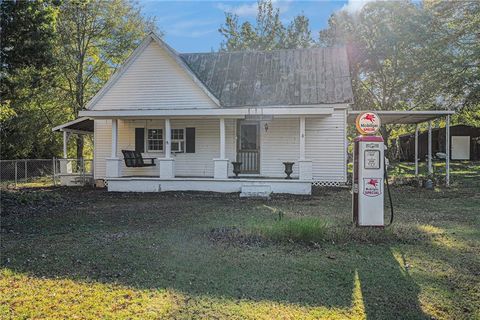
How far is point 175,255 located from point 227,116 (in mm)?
8627

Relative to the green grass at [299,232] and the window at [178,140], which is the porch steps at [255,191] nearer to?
the window at [178,140]

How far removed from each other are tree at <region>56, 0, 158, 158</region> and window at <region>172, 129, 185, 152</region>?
36.3 feet

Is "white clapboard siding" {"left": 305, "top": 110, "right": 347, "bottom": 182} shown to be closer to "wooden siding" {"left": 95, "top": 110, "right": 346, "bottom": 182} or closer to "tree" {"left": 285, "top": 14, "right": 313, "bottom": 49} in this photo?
"wooden siding" {"left": 95, "top": 110, "right": 346, "bottom": 182}

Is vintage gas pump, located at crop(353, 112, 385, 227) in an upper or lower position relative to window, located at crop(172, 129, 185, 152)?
lower

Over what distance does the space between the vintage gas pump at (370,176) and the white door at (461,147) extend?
3117cm

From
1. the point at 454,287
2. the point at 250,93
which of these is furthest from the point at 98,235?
the point at 250,93

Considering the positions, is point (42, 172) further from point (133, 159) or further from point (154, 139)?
point (133, 159)

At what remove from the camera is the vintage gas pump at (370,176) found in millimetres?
6555

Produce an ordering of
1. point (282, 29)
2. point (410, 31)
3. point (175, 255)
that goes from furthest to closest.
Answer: point (282, 29) < point (410, 31) < point (175, 255)

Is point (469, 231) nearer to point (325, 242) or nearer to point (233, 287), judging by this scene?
point (325, 242)

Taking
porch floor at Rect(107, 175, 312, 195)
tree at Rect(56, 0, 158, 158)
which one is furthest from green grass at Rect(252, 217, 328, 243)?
tree at Rect(56, 0, 158, 158)

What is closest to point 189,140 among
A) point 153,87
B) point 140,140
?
point 140,140

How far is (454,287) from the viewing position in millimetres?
4125

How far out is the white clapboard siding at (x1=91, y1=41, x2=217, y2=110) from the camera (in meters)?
14.7
